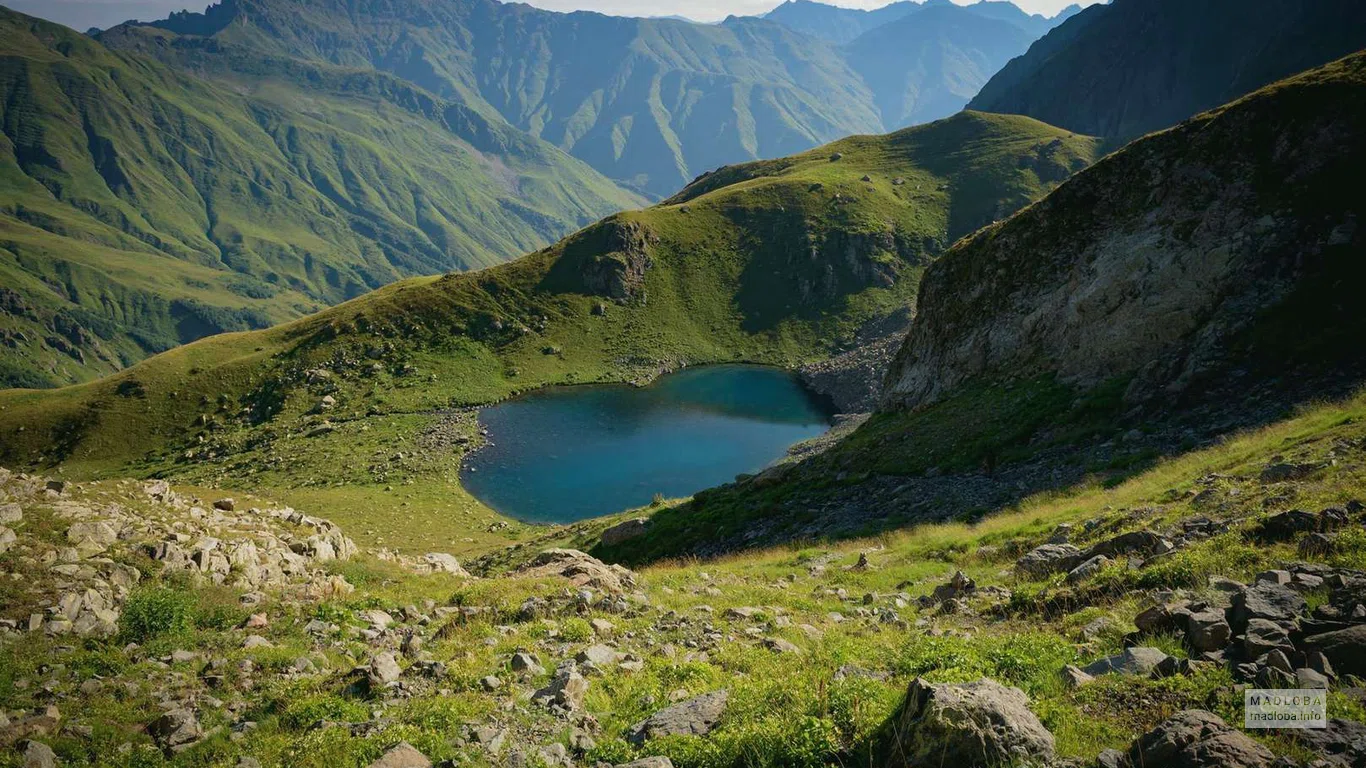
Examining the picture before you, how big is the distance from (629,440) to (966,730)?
84.9 meters

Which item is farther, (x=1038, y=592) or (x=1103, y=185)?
(x=1103, y=185)

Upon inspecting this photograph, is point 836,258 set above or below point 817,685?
above

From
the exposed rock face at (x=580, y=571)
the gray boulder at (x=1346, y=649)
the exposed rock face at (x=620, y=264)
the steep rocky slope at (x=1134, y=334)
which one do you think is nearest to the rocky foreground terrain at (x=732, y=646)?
the gray boulder at (x=1346, y=649)

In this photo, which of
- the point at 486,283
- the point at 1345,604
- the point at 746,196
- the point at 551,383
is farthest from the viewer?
the point at 746,196

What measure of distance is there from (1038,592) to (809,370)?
10734 centimetres

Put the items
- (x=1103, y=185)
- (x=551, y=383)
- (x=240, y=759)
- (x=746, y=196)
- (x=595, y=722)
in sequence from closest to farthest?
(x=240, y=759) < (x=595, y=722) < (x=1103, y=185) < (x=551, y=383) < (x=746, y=196)

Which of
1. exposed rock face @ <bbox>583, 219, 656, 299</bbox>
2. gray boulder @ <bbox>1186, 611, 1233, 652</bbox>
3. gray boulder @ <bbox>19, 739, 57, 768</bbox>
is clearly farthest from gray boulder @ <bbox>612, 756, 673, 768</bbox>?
exposed rock face @ <bbox>583, 219, 656, 299</bbox>

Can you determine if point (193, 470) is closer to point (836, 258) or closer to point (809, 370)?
point (809, 370)

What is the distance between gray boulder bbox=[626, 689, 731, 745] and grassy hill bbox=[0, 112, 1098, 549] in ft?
227

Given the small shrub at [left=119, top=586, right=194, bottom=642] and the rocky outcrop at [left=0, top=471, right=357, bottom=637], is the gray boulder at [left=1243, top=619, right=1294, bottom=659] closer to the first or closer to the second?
the small shrub at [left=119, top=586, right=194, bottom=642]

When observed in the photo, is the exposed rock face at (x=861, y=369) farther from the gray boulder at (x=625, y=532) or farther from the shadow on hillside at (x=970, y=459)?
the gray boulder at (x=625, y=532)

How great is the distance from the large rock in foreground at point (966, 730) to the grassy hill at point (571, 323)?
2864 inches

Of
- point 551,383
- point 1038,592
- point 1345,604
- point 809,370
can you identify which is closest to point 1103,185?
point 1038,592

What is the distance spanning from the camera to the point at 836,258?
478ft
